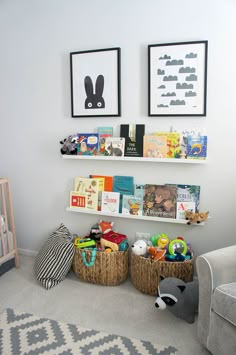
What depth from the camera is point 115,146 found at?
2404 mm

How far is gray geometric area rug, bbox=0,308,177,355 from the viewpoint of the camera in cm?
170

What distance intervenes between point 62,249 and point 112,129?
105 cm

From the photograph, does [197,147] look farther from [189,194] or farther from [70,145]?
[70,145]

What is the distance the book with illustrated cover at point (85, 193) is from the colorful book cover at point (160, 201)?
425 millimetres

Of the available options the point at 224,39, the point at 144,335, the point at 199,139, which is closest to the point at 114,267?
the point at 144,335

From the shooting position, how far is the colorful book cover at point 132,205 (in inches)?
95.5

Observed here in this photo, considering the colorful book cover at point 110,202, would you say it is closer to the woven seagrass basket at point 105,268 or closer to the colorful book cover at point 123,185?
the colorful book cover at point 123,185

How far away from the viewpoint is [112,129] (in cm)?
245

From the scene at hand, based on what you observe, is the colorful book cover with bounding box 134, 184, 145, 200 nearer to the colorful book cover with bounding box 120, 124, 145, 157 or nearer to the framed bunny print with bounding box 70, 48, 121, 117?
the colorful book cover with bounding box 120, 124, 145, 157

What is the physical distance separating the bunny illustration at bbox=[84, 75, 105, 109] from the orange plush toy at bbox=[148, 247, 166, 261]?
3.91 ft

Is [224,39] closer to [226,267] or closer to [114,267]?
[226,267]

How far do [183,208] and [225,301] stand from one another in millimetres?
911

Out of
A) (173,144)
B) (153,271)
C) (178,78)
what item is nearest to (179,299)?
(153,271)

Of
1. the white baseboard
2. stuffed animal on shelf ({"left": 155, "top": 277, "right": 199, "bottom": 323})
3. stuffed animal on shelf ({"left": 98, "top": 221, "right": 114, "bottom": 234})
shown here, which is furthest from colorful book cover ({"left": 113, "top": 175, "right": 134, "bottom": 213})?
the white baseboard
